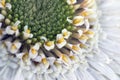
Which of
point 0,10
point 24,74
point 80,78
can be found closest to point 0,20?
point 0,10

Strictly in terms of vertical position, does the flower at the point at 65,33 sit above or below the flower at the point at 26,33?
below

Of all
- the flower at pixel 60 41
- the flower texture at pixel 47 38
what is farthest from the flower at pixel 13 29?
the flower at pixel 60 41

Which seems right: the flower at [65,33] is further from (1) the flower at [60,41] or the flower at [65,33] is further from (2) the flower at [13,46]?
(2) the flower at [13,46]

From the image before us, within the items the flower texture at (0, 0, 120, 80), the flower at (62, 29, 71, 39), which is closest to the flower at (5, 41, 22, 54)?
the flower texture at (0, 0, 120, 80)

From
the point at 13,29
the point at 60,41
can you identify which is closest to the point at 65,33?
the point at 60,41

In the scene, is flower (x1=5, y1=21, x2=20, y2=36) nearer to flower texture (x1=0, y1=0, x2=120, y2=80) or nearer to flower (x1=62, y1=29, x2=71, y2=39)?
flower texture (x1=0, y1=0, x2=120, y2=80)

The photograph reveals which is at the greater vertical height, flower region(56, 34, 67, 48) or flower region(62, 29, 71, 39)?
flower region(62, 29, 71, 39)

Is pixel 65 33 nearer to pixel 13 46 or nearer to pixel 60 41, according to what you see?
pixel 60 41
